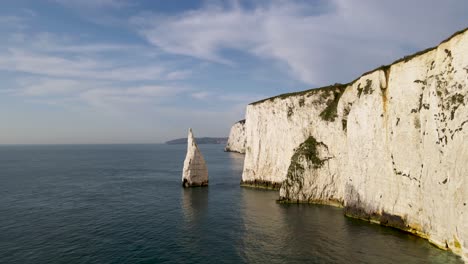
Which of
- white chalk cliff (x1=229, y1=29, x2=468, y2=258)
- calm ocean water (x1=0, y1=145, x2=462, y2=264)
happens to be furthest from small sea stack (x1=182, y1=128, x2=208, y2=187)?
white chalk cliff (x1=229, y1=29, x2=468, y2=258)

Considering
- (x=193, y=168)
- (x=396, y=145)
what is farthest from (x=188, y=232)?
(x=193, y=168)

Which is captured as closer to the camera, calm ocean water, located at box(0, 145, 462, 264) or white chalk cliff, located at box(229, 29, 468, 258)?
white chalk cliff, located at box(229, 29, 468, 258)

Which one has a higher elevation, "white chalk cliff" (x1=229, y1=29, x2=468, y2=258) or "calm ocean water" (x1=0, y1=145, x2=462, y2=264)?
"white chalk cliff" (x1=229, y1=29, x2=468, y2=258)

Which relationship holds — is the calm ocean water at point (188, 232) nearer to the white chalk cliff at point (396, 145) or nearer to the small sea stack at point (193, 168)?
the white chalk cliff at point (396, 145)

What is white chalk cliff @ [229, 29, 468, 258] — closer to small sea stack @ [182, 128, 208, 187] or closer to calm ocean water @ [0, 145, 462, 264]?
calm ocean water @ [0, 145, 462, 264]

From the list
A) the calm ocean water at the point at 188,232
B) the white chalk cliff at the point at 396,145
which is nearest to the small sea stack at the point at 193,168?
the calm ocean water at the point at 188,232
